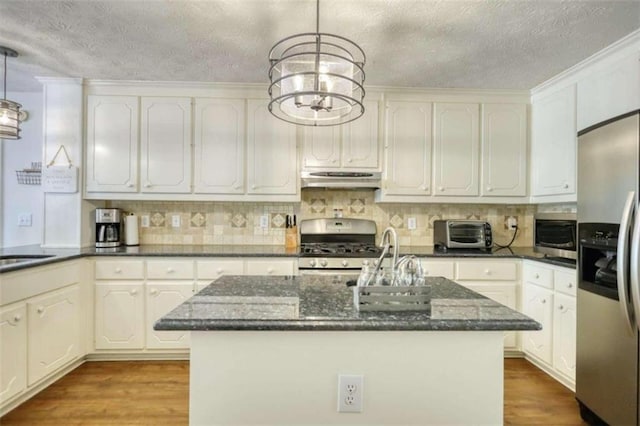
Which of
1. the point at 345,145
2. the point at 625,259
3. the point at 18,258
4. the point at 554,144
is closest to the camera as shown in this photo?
the point at 625,259

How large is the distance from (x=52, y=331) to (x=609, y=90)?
415 cm

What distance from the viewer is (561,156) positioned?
2826 mm

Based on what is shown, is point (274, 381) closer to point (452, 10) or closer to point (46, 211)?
point (452, 10)

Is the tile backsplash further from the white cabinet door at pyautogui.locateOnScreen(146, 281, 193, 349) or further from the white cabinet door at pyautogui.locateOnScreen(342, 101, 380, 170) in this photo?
the white cabinet door at pyautogui.locateOnScreen(146, 281, 193, 349)

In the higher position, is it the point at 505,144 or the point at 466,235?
the point at 505,144

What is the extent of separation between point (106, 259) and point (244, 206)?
1235mm

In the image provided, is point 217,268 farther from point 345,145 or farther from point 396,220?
point 396,220

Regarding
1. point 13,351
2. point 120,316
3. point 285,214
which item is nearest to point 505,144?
point 285,214

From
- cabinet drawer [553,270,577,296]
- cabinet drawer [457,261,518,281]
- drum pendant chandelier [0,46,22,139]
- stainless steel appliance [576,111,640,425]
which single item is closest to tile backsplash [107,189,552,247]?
cabinet drawer [457,261,518,281]

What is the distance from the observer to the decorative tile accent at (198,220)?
3.40m

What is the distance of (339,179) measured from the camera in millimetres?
3090

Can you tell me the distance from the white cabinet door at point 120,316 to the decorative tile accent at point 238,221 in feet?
3.22

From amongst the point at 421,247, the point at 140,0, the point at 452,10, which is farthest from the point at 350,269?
the point at 140,0

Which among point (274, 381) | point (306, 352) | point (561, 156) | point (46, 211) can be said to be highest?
point (561, 156)
